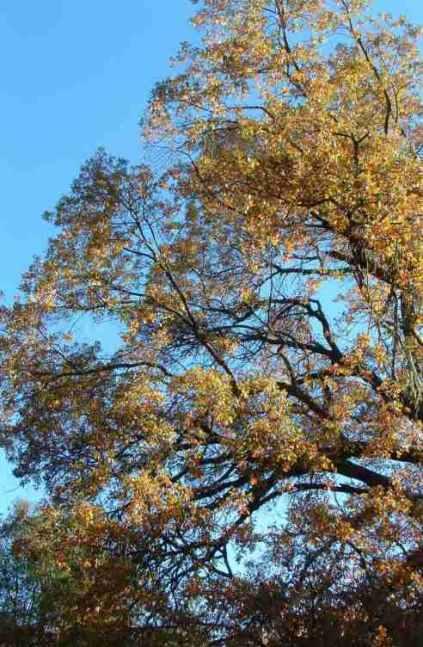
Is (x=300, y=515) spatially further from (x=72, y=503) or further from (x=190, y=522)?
(x=72, y=503)

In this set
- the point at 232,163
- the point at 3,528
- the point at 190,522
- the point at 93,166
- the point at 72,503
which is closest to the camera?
the point at 190,522

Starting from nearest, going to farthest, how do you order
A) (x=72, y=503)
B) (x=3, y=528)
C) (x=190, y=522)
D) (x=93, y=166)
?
1. (x=190, y=522)
2. (x=72, y=503)
3. (x=93, y=166)
4. (x=3, y=528)

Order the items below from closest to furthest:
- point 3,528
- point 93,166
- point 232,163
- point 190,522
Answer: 1. point 190,522
2. point 232,163
3. point 93,166
4. point 3,528

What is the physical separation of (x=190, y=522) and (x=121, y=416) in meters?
1.47

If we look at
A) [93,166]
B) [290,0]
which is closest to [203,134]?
[93,166]

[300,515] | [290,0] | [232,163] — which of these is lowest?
[300,515]

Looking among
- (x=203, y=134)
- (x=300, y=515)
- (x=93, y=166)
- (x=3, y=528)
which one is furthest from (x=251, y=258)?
(x=3, y=528)

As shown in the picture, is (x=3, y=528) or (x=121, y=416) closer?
(x=121, y=416)

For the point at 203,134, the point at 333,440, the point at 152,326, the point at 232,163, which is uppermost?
the point at 203,134

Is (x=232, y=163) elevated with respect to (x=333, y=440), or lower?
elevated

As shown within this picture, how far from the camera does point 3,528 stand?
11.2m

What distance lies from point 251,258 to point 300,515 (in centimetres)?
317

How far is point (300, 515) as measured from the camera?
8.24 metres

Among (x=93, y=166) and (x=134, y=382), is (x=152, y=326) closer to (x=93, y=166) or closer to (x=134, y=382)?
(x=134, y=382)
